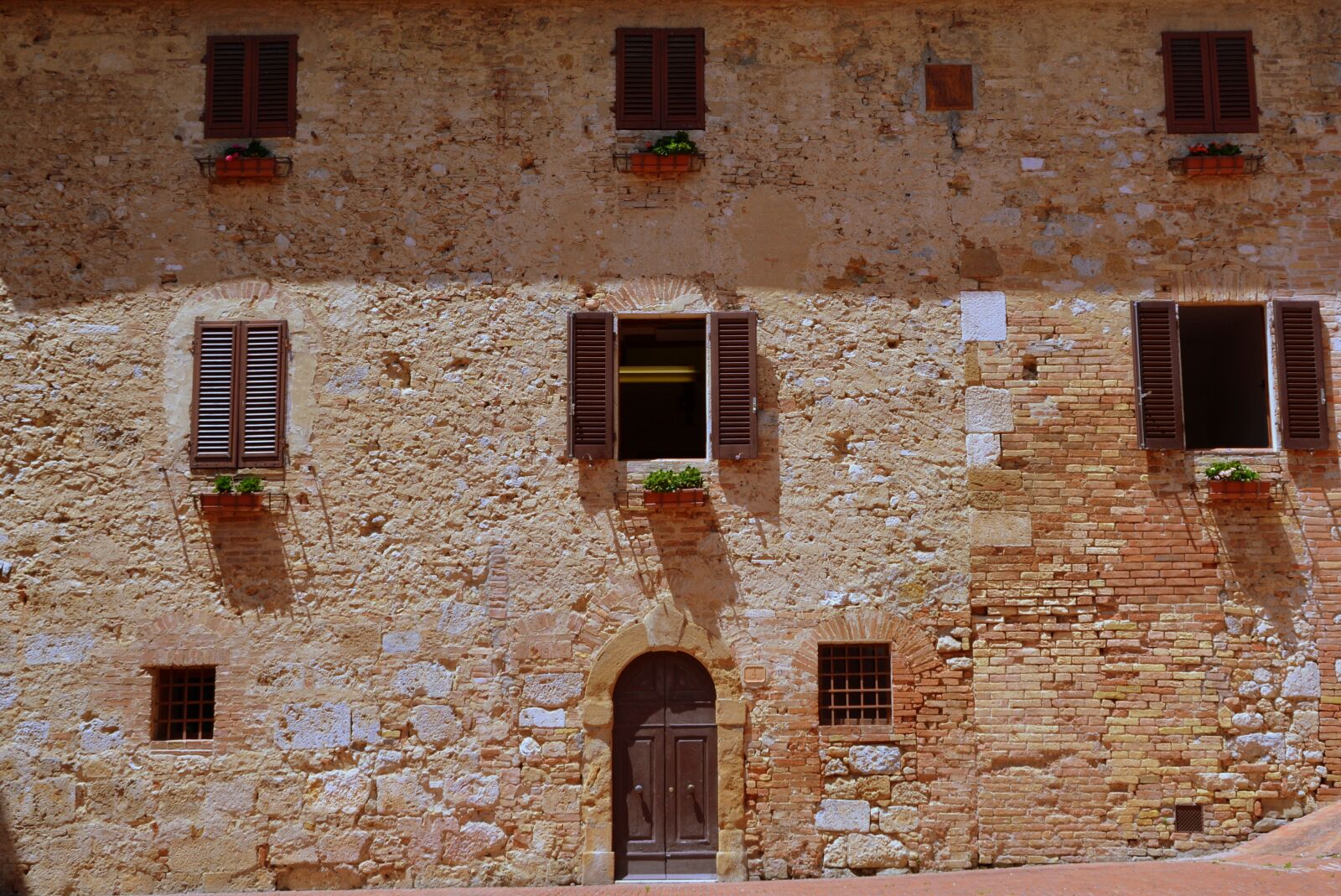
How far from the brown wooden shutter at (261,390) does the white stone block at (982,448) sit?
5.91m

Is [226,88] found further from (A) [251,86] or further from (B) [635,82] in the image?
(B) [635,82]

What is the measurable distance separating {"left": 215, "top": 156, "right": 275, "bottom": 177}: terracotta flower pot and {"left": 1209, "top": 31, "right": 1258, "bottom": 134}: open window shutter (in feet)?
27.5

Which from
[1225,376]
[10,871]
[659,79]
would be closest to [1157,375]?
[1225,376]

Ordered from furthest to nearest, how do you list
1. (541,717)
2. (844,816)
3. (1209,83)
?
(1209,83), (541,717), (844,816)

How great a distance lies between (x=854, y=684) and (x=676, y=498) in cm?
219

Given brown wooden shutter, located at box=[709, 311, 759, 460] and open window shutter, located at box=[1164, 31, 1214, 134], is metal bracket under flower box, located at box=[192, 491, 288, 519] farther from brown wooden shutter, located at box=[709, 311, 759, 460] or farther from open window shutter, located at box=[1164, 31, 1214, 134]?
open window shutter, located at box=[1164, 31, 1214, 134]

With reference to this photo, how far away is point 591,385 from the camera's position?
11.1m

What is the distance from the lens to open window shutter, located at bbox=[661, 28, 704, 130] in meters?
11.5

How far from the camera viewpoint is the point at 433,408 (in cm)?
1112

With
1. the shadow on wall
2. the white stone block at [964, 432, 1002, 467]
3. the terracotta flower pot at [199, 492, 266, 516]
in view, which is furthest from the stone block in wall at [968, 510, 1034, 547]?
the shadow on wall

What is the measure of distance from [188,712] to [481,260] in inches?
183

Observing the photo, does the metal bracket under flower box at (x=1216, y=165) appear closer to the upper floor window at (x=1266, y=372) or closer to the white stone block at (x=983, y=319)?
the upper floor window at (x=1266, y=372)

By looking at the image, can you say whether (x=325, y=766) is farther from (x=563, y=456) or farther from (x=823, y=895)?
(x=823, y=895)

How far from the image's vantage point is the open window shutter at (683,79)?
1145cm
